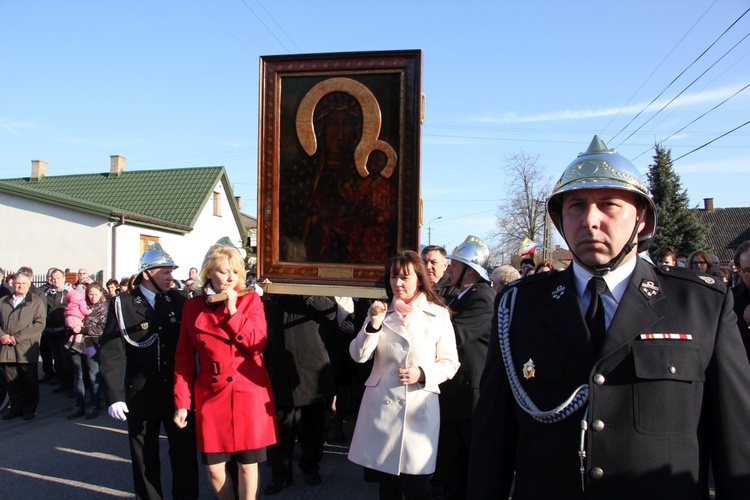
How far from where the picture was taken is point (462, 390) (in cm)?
454

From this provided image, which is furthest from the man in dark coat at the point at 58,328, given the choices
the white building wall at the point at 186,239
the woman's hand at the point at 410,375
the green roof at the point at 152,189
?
the green roof at the point at 152,189

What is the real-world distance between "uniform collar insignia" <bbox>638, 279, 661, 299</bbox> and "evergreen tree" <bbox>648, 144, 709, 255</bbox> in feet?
99.4

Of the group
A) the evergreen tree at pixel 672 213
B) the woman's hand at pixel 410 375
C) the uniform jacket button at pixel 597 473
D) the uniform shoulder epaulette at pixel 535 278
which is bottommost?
the woman's hand at pixel 410 375

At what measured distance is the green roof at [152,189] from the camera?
26.2m

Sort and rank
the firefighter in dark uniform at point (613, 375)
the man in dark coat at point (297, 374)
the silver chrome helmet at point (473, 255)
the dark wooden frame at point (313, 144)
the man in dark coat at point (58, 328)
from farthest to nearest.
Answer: the man in dark coat at point (58, 328)
the man in dark coat at point (297, 374)
the silver chrome helmet at point (473, 255)
the dark wooden frame at point (313, 144)
the firefighter in dark uniform at point (613, 375)

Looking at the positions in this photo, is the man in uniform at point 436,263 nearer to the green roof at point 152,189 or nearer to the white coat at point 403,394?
the white coat at point 403,394

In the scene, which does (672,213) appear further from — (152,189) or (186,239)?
(152,189)

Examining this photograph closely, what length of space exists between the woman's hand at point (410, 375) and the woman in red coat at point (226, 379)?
109 centimetres

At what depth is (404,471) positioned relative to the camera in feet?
12.5

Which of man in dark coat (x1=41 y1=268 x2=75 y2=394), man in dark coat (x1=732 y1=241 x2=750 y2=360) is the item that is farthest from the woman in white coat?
man in dark coat (x1=41 y1=268 x2=75 y2=394)

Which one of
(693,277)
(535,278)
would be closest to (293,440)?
(535,278)

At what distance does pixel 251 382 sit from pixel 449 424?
152cm

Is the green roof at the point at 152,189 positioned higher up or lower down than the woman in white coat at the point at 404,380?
higher up

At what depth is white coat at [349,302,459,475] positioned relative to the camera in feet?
12.6
